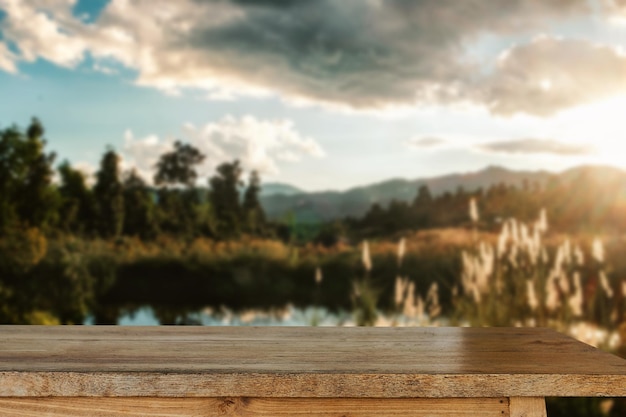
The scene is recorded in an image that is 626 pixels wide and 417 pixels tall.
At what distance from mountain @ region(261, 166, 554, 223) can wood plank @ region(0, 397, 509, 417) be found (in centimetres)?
344

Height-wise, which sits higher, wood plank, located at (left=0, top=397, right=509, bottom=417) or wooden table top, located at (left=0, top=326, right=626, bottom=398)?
wooden table top, located at (left=0, top=326, right=626, bottom=398)

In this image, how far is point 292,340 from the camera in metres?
1.63

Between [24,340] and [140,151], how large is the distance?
321 cm

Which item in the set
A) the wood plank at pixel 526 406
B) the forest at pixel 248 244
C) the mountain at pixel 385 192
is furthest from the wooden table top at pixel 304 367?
the mountain at pixel 385 192

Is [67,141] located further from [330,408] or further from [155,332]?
[330,408]

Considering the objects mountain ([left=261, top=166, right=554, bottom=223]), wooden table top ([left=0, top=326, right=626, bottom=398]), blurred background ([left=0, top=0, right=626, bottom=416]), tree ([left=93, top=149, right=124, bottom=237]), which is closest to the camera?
wooden table top ([left=0, top=326, right=626, bottom=398])

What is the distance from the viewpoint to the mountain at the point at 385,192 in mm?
4727

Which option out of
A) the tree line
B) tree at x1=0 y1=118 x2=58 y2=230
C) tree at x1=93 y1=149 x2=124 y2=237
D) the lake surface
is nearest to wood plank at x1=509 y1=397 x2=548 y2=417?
the lake surface

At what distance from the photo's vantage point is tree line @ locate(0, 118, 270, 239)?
15.8 feet

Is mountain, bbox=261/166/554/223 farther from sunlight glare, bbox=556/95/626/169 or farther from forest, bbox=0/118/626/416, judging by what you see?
sunlight glare, bbox=556/95/626/169

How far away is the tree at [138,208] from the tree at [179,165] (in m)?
0.11

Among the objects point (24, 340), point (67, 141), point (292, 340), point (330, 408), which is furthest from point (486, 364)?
point (67, 141)

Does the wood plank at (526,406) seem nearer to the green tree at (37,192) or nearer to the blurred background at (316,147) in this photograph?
the blurred background at (316,147)

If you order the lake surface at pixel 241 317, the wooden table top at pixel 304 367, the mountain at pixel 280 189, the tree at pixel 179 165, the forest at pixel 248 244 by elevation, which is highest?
the tree at pixel 179 165
